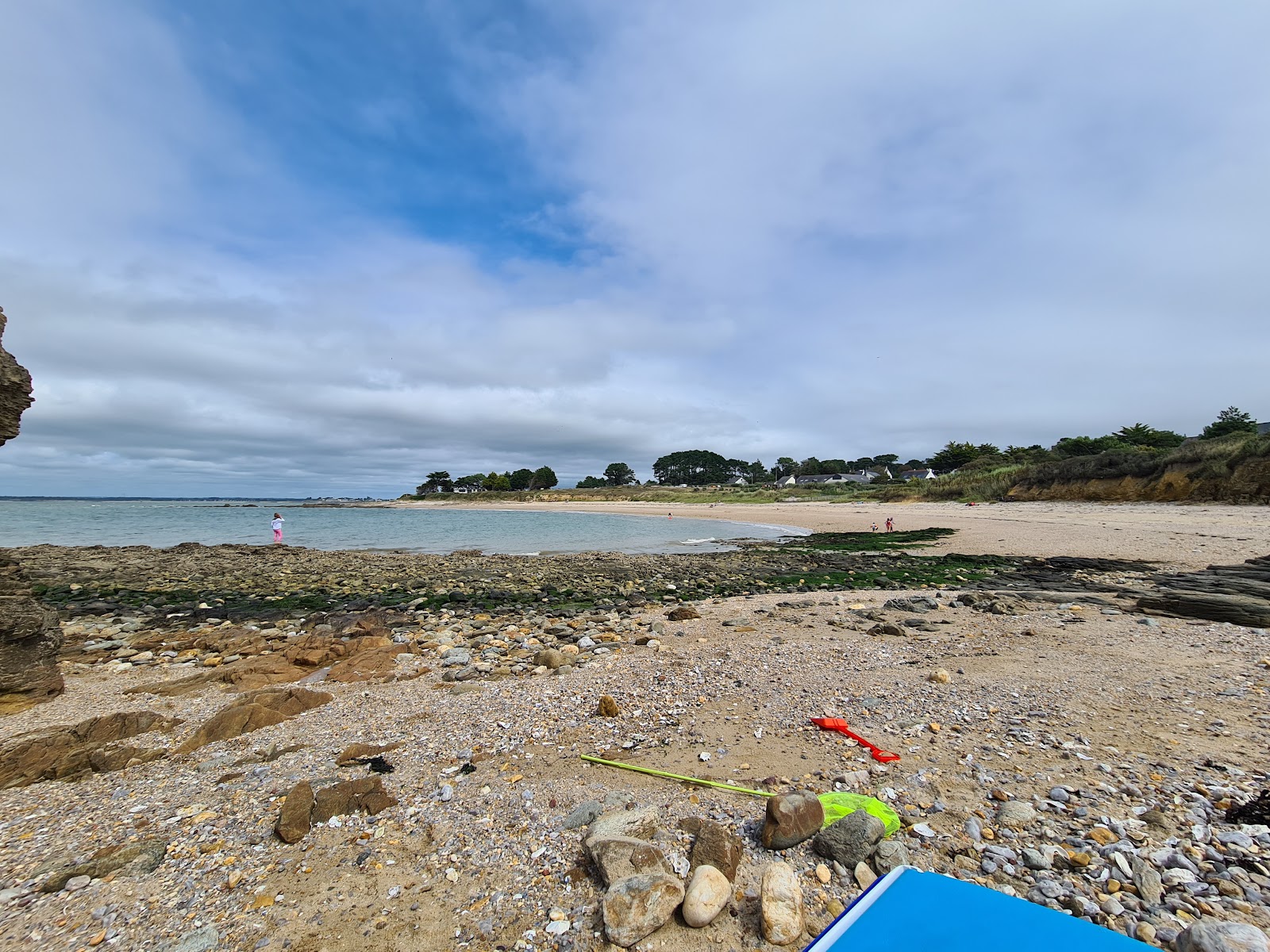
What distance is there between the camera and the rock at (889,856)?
9.93 feet

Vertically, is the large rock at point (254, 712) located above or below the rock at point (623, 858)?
→ below

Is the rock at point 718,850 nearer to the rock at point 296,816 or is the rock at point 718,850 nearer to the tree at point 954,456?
the rock at point 296,816

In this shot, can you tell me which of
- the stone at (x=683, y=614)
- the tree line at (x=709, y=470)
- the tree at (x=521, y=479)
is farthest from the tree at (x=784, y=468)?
the stone at (x=683, y=614)

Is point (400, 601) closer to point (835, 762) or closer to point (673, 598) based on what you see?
point (673, 598)

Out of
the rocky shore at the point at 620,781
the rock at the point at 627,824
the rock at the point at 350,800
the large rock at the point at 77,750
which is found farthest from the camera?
the large rock at the point at 77,750

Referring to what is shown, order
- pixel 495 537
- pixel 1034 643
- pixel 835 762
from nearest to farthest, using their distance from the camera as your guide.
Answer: pixel 835 762 → pixel 1034 643 → pixel 495 537

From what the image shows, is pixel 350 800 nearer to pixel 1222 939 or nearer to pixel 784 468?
pixel 1222 939

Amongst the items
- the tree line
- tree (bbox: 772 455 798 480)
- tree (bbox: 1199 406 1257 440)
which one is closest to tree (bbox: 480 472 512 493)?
the tree line

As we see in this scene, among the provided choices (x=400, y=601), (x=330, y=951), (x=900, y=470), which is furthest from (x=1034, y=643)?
(x=900, y=470)

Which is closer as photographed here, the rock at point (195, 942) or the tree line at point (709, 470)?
the rock at point (195, 942)

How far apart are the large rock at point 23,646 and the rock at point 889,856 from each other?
29.3 feet

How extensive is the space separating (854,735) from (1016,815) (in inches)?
57.0

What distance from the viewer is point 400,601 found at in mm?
12844

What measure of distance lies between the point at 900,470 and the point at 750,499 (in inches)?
2246
